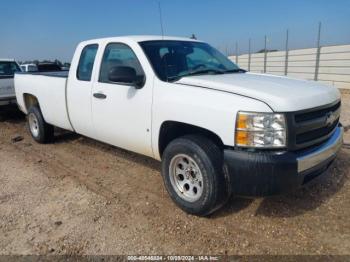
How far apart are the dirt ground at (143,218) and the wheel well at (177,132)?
0.71 m

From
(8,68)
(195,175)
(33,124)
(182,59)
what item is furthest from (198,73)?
(8,68)

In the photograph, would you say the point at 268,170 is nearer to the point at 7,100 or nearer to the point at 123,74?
the point at 123,74

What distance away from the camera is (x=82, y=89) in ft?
15.1

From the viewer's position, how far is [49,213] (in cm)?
351

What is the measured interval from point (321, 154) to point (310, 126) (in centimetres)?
34

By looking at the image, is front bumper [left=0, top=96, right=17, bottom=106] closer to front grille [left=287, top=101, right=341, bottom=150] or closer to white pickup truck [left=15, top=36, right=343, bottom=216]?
white pickup truck [left=15, top=36, right=343, bottom=216]

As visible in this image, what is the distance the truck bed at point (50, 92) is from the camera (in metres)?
5.15

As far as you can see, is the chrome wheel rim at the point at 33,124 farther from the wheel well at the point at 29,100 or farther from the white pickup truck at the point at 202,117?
the white pickup truck at the point at 202,117

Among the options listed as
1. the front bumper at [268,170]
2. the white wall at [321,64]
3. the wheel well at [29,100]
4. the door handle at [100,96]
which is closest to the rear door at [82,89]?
the door handle at [100,96]

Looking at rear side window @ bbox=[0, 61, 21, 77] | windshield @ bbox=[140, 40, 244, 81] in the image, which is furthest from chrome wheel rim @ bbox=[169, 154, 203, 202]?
rear side window @ bbox=[0, 61, 21, 77]

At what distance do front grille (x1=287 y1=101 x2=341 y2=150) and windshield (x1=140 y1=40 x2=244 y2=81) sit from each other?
54.7 inches

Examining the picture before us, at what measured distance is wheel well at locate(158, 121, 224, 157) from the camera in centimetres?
316

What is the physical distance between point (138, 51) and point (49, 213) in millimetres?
2139

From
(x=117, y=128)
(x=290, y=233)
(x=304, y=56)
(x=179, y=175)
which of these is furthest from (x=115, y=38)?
(x=304, y=56)
